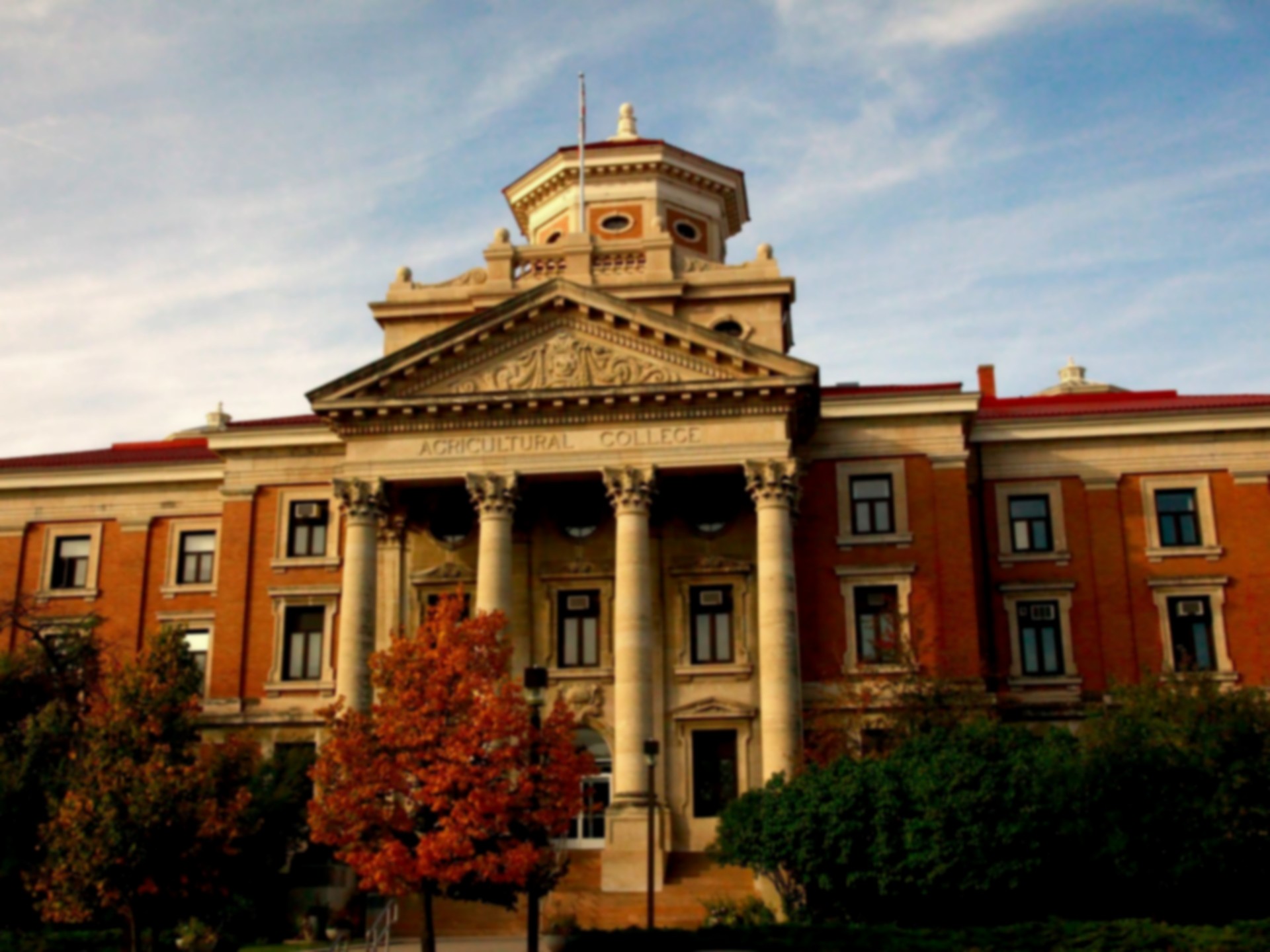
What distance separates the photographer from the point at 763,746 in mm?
40219

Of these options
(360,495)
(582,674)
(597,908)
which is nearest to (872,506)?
(582,674)

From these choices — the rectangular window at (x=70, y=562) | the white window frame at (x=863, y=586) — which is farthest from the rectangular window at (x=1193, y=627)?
the rectangular window at (x=70, y=562)

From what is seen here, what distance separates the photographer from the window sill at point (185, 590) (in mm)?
50312

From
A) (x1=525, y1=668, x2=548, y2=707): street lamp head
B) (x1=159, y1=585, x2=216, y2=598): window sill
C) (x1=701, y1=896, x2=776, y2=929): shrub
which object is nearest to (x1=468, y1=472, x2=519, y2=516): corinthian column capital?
(x1=159, y1=585, x2=216, y2=598): window sill

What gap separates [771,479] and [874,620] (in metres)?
6.23

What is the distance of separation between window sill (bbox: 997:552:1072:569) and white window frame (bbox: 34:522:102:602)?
101 feet

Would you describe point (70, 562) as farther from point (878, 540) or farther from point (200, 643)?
point (878, 540)

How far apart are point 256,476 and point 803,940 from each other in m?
27.9

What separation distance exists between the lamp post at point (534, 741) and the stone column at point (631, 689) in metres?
9.00

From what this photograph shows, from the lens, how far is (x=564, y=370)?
43.7 m

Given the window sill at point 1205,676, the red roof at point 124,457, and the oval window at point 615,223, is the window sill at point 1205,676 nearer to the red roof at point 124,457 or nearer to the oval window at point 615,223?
the oval window at point 615,223

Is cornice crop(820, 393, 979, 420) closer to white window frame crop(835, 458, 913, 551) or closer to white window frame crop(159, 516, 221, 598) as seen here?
white window frame crop(835, 458, 913, 551)

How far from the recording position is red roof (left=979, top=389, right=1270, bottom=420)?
48.2 metres

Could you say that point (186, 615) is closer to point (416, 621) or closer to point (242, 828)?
point (416, 621)
